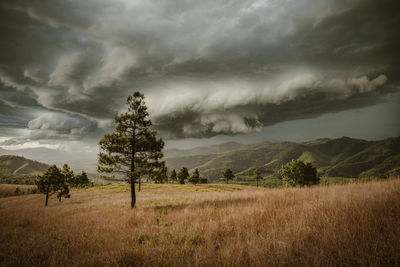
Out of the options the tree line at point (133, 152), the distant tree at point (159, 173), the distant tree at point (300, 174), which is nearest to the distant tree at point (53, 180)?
the tree line at point (133, 152)

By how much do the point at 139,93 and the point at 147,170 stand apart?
765 centimetres

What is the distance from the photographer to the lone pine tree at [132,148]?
15906 millimetres

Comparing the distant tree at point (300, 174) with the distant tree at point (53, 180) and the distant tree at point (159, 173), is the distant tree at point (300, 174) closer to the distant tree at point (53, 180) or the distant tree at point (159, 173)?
the distant tree at point (159, 173)

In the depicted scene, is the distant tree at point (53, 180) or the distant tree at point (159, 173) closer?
the distant tree at point (159, 173)

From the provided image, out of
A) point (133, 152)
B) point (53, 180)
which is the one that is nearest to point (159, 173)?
point (133, 152)

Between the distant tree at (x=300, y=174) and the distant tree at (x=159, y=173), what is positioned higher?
the distant tree at (x=159, y=173)

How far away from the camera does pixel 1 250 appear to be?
16.6 feet

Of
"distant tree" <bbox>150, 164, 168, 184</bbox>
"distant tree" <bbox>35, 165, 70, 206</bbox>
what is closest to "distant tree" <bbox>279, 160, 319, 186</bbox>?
"distant tree" <bbox>150, 164, 168, 184</bbox>

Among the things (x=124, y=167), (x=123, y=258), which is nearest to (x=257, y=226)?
(x=123, y=258)

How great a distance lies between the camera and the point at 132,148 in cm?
1641

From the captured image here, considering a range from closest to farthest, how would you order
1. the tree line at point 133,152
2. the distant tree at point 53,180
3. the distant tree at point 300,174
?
the tree line at point 133,152, the distant tree at point 53,180, the distant tree at point 300,174

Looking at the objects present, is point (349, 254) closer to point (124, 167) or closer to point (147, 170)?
point (147, 170)

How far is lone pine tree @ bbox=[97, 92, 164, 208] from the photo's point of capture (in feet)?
52.2

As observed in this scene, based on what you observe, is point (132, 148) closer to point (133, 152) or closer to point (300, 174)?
point (133, 152)
